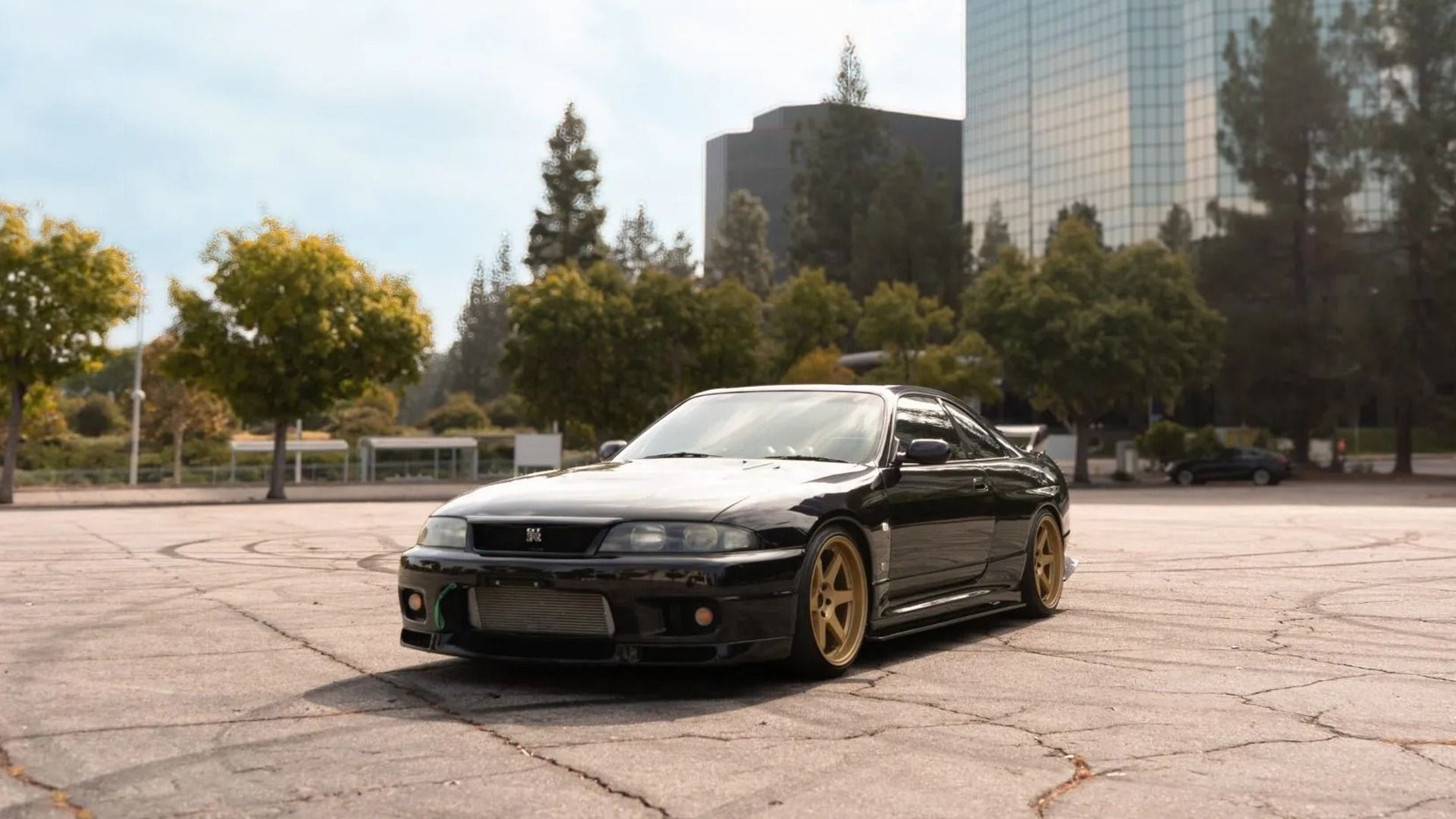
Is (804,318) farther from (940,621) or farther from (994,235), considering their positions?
(994,235)

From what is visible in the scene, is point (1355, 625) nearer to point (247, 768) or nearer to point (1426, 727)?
point (1426, 727)

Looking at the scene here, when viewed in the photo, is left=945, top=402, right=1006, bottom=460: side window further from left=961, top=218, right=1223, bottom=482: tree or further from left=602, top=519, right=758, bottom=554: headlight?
left=961, top=218, right=1223, bottom=482: tree

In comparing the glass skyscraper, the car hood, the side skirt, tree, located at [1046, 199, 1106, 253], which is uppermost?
the glass skyscraper

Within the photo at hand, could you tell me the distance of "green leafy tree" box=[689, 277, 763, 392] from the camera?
48750 millimetres

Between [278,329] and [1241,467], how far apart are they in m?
31.2

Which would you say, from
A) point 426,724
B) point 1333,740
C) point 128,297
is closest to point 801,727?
point 426,724

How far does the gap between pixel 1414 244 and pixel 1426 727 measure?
51.4 meters

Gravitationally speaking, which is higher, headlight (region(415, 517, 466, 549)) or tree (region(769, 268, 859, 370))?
tree (region(769, 268, 859, 370))

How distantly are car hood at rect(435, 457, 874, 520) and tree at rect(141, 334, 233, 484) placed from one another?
44.5 metres

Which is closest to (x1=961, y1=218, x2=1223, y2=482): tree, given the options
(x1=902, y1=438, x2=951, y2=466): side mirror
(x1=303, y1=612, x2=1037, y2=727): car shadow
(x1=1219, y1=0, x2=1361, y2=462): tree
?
(x1=1219, y1=0, x2=1361, y2=462): tree

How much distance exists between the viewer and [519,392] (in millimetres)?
47375

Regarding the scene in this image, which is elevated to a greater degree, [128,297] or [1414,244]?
[1414,244]

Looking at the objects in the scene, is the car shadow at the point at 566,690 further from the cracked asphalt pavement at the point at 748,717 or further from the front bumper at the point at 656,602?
the front bumper at the point at 656,602

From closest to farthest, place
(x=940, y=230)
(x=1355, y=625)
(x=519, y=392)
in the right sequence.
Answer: (x=1355, y=625), (x=519, y=392), (x=940, y=230)
